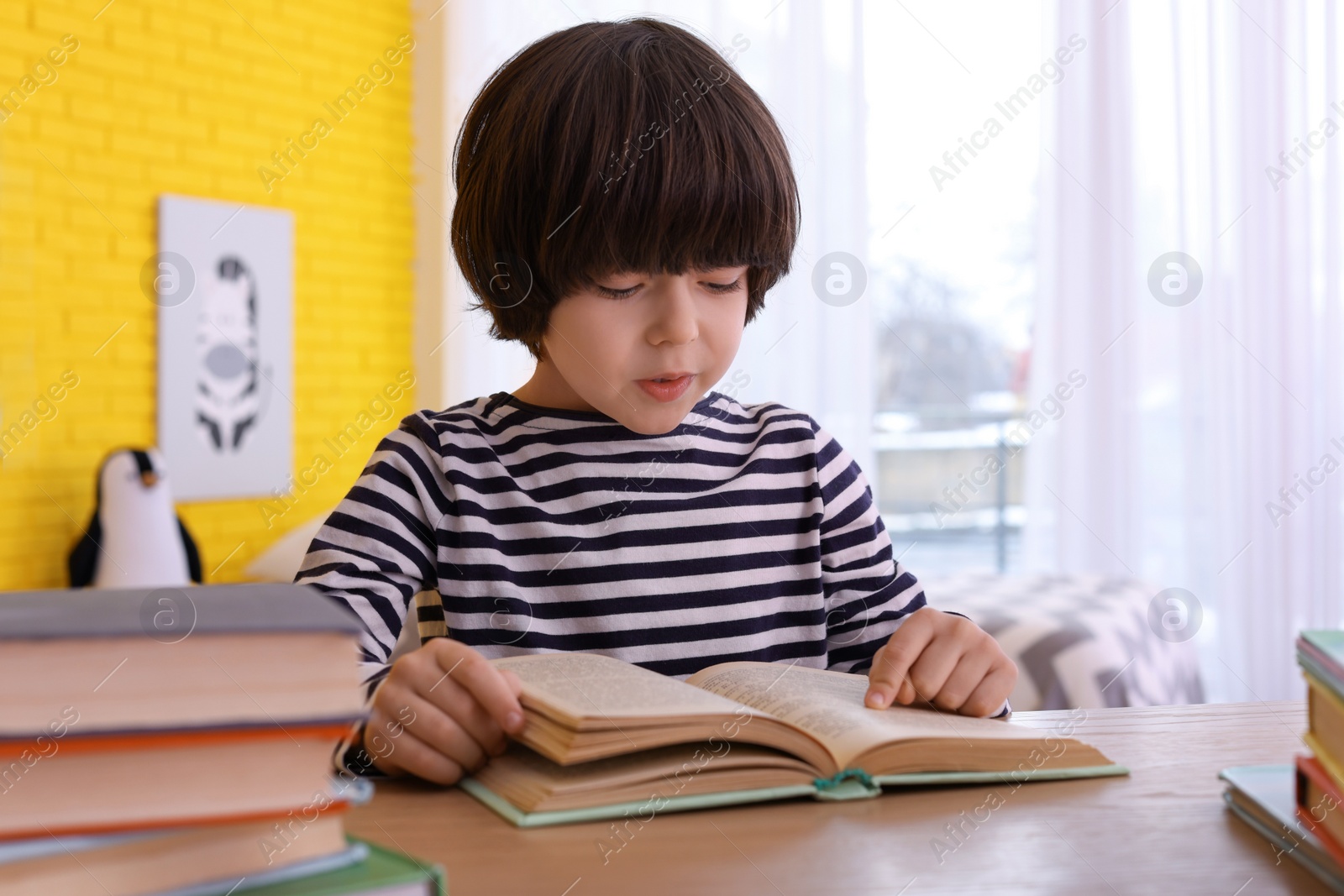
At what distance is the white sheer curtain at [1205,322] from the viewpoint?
2.77 m

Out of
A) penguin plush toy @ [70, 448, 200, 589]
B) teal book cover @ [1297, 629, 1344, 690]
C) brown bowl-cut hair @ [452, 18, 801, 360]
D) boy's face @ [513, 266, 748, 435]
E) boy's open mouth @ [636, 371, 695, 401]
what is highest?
brown bowl-cut hair @ [452, 18, 801, 360]

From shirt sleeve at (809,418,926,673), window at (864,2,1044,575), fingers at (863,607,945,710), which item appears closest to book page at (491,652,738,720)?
fingers at (863,607,945,710)

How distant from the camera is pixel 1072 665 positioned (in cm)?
184

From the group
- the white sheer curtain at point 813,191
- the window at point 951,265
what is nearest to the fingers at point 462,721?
the white sheer curtain at point 813,191

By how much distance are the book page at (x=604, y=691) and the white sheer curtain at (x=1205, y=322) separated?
2319mm

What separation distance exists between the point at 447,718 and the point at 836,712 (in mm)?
219

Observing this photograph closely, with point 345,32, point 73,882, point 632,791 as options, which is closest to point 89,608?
point 73,882

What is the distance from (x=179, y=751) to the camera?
38 centimetres

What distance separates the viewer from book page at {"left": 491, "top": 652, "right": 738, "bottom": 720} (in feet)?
1.90

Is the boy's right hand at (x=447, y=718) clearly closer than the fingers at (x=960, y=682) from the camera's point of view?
Yes

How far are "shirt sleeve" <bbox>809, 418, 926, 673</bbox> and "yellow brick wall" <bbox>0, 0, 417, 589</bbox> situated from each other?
93.3 inches

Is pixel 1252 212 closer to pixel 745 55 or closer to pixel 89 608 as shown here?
pixel 745 55

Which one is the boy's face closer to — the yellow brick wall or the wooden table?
the wooden table

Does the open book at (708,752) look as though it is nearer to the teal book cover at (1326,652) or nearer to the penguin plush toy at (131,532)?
the teal book cover at (1326,652)
